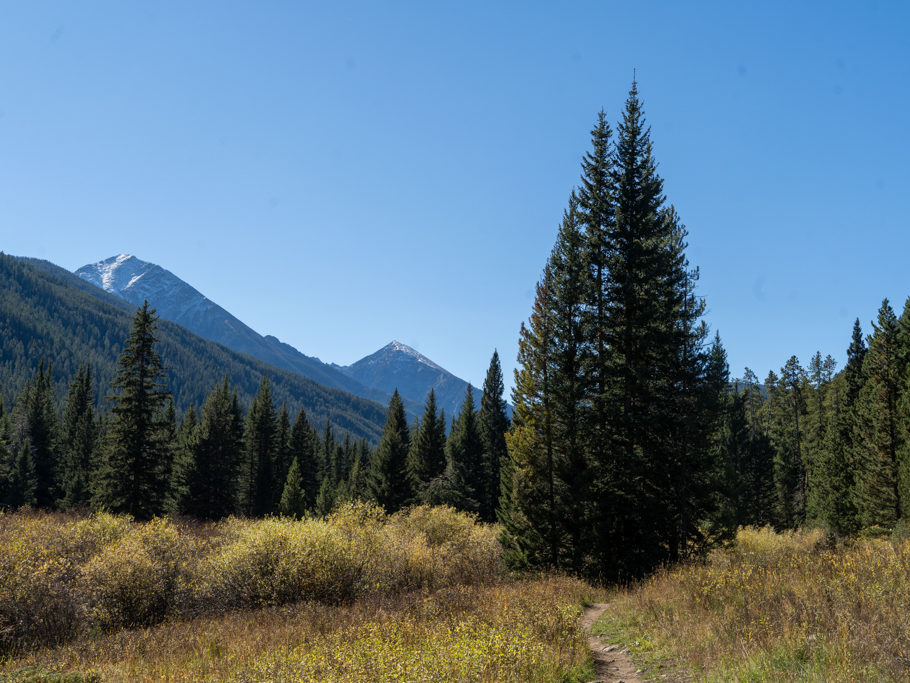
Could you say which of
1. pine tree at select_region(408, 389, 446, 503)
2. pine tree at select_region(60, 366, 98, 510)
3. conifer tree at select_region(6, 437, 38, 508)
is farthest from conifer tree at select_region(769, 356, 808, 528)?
conifer tree at select_region(6, 437, 38, 508)

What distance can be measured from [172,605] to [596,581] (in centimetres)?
1283

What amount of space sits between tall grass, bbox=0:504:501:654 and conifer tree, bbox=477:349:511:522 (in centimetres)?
2502

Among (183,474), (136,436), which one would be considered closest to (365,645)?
(136,436)

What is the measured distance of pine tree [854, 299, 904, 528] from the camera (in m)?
30.4

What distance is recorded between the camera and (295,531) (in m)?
16.3

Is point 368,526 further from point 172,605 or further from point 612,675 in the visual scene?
point 612,675

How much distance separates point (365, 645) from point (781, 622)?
618 centimetres

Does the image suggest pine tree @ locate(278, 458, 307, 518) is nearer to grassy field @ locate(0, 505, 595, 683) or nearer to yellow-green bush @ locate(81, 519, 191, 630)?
grassy field @ locate(0, 505, 595, 683)

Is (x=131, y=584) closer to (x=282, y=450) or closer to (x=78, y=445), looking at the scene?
(x=282, y=450)

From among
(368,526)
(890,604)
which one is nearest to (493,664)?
(890,604)

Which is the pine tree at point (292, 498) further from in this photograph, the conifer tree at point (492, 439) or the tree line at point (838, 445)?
the tree line at point (838, 445)

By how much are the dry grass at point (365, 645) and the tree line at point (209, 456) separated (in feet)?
62.9

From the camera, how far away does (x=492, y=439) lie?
44.5 m

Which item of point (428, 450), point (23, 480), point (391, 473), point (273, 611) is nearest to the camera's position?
point (273, 611)
